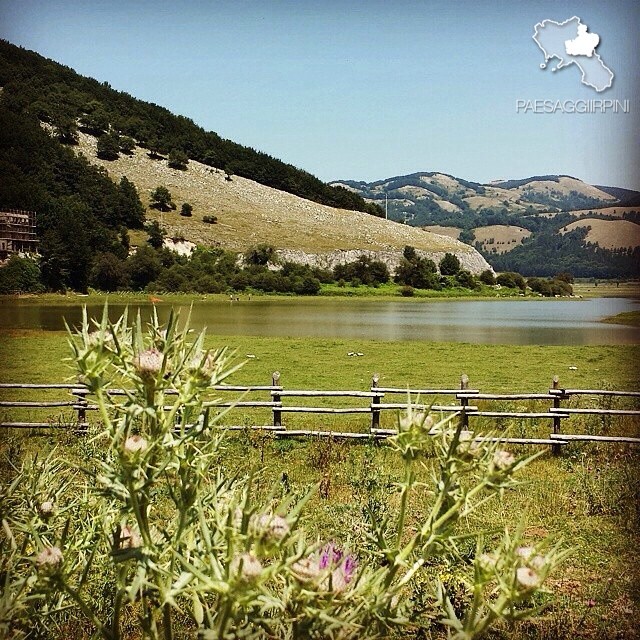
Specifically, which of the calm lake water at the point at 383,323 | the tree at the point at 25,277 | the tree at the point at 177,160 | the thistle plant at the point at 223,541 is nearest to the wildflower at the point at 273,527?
the thistle plant at the point at 223,541

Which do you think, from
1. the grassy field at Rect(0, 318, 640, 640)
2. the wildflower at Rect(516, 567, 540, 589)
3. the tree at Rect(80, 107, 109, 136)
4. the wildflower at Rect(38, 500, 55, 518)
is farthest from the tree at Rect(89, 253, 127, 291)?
the tree at Rect(80, 107, 109, 136)

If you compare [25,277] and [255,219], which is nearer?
[25,277]

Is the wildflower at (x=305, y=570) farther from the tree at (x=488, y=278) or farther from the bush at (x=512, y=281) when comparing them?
the tree at (x=488, y=278)

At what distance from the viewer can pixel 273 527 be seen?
3.00 ft

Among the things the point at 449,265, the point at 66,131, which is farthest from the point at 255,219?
the point at 66,131

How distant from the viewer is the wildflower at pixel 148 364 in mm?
1048

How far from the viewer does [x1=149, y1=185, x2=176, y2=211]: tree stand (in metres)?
97.0

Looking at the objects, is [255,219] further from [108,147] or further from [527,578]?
[527,578]

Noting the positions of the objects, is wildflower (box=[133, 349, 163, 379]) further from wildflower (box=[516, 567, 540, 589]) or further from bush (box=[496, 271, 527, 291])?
bush (box=[496, 271, 527, 291])

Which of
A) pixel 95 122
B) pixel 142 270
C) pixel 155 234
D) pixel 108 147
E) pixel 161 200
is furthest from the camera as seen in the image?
pixel 95 122

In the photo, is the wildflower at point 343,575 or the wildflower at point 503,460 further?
the wildflower at point 503,460

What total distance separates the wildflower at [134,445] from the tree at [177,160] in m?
119

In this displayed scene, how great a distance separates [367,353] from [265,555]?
23438 millimetres

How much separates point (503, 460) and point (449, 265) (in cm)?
9372
